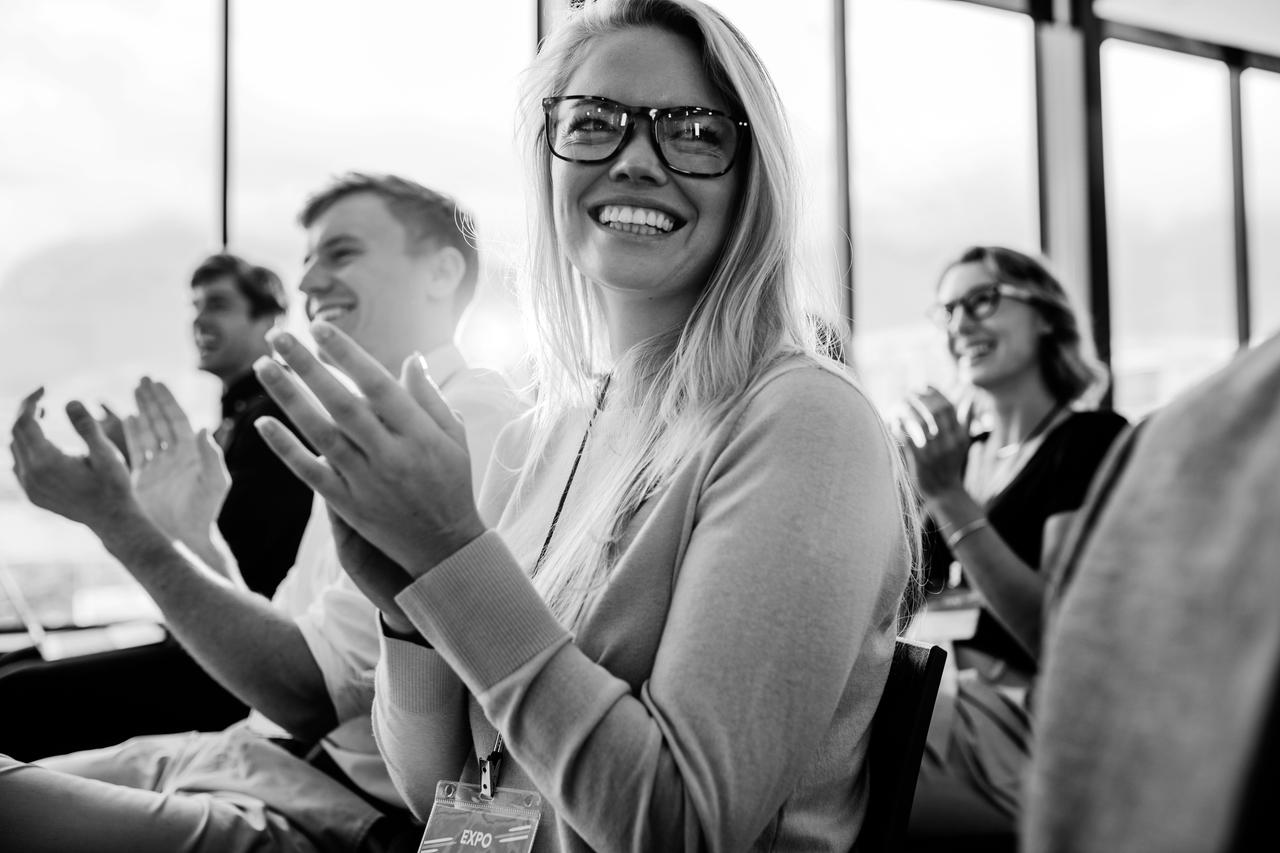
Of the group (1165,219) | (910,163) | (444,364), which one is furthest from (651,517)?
(1165,219)

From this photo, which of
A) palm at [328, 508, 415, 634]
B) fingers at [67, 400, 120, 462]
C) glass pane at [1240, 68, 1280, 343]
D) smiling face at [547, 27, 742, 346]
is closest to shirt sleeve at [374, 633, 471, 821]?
palm at [328, 508, 415, 634]

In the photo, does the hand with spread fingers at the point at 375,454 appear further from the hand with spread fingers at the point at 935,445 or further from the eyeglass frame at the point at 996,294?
the eyeglass frame at the point at 996,294

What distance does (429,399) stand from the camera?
2.88 feet

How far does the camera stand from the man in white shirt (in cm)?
133

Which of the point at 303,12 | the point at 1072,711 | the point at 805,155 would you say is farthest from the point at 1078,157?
the point at 1072,711

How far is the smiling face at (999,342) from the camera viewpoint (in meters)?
2.68

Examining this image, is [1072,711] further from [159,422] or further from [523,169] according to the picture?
[159,422]

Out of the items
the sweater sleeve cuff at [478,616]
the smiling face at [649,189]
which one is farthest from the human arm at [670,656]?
the smiling face at [649,189]

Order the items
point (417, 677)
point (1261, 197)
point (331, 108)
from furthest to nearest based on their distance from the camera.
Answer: point (1261, 197), point (331, 108), point (417, 677)

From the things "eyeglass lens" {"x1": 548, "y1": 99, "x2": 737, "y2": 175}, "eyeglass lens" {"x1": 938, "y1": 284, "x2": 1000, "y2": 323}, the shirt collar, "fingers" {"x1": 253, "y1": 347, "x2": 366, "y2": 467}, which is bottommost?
"fingers" {"x1": 253, "y1": 347, "x2": 366, "y2": 467}

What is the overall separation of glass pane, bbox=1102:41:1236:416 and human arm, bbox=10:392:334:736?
5299 mm

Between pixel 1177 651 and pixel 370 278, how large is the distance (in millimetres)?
1952

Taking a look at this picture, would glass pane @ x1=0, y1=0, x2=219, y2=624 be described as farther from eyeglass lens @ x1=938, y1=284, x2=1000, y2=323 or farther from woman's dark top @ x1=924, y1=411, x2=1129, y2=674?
woman's dark top @ x1=924, y1=411, x2=1129, y2=674

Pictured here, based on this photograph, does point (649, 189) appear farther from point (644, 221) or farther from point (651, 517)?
point (651, 517)
